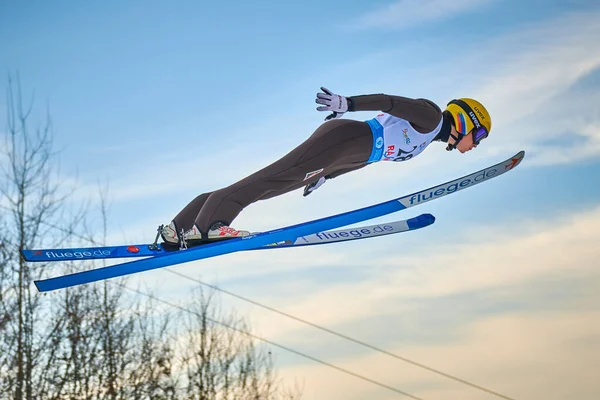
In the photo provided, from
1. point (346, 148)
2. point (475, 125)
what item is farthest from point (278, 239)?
point (475, 125)

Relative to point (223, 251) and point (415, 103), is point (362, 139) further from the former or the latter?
point (223, 251)

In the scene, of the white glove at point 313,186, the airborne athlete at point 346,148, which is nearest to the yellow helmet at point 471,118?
the airborne athlete at point 346,148

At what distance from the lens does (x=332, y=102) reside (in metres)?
5.62

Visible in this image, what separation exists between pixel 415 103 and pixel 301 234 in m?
1.67

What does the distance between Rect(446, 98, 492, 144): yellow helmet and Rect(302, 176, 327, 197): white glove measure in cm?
144

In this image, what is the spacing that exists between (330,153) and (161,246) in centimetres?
236

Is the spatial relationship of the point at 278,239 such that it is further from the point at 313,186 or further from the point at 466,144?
the point at 466,144

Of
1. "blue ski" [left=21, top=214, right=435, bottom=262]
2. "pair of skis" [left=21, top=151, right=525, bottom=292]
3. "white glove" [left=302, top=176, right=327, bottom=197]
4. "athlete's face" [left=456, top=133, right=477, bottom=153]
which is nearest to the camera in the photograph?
"pair of skis" [left=21, top=151, right=525, bottom=292]

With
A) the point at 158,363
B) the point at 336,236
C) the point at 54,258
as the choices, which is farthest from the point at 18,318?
the point at 336,236

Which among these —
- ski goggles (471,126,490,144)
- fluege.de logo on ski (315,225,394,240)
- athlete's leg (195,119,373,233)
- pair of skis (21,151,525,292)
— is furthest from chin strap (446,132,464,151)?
fluege.de logo on ski (315,225,394,240)

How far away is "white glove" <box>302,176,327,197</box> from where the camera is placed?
23.7ft

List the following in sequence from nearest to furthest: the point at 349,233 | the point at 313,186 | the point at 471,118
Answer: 1. the point at 471,118
2. the point at 313,186
3. the point at 349,233

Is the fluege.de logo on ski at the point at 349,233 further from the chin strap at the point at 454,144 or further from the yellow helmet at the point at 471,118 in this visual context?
the yellow helmet at the point at 471,118

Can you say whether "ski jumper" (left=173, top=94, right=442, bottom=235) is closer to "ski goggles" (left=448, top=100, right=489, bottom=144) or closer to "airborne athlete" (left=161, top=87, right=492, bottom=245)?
"airborne athlete" (left=161, top=87, right=492, bottom=245)
